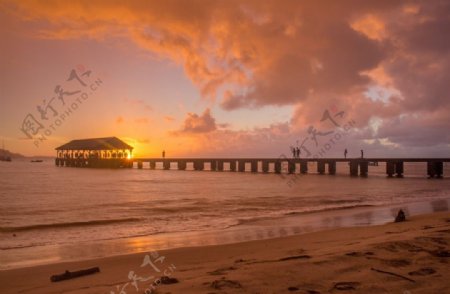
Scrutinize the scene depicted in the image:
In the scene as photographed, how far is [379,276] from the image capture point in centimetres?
436

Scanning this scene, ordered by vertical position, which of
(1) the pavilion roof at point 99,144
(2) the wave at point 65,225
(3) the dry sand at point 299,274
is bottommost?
(2) the wave at point 65,225

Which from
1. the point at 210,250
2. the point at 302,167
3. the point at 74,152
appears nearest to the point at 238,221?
the point at 210,250

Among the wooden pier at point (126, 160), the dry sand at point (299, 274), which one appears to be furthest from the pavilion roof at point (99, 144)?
the dry sand at point (299, 274)

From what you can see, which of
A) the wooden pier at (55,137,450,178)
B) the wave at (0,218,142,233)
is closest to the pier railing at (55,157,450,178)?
the wooden pier at (55,137,450,178)

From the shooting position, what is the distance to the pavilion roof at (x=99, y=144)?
85.6 meters

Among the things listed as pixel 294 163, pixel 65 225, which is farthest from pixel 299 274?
pixel 294 163

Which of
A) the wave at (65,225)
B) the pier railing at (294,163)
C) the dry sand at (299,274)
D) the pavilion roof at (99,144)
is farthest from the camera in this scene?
the pavilion roof at (99,144)

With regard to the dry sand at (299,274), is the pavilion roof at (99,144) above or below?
above

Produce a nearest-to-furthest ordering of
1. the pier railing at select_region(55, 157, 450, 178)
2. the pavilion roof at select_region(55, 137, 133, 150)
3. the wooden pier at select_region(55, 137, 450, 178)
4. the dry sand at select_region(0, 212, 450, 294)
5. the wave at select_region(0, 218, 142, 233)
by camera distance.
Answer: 1. the dry sand at select_region(0, 212, 450, 294)
2. the wave at select_region(0, 218, 142, 233)
3. the pier railing at select_region(55, 157, 450, 178)
4. the wooden pier at select_region(55, 137, 450, 178)
5. the pavilion roof at select_region(55, 137, 133, 150)

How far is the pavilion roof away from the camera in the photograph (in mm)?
85562

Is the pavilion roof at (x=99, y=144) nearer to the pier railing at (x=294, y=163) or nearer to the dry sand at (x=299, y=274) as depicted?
the pier railing at (x=294, y=163)

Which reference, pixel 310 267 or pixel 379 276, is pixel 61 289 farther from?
pixel 379 276

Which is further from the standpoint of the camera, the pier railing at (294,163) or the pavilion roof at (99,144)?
the pavilion roof at (99,144)

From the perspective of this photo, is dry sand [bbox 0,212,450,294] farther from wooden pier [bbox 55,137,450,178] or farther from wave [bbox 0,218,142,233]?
wooden pier [bbox 55,137,450,178]
